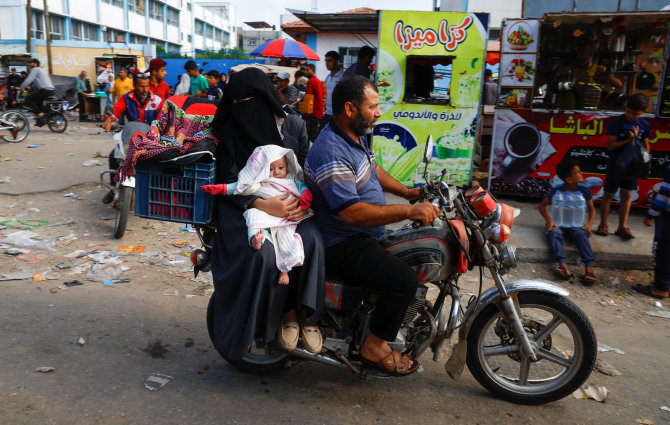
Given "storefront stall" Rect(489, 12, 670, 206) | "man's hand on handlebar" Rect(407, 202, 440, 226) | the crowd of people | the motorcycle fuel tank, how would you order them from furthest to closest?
"storefront stall" Rect(489, 12, 670, 206)
the motorcycle fuel tank
the crowd of people
"man's hand on handlebar" Rect(407, 202, 440, 226)

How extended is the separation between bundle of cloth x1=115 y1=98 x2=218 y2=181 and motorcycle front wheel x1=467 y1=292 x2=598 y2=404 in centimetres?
190

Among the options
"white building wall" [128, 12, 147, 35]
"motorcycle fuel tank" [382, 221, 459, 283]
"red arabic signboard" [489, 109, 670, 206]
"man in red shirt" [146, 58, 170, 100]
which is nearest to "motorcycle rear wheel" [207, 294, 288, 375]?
"motorcycle fuel tank" [382, 221, 459, 283]

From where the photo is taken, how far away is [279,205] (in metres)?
2.69

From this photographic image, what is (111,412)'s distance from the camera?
273 centimetres

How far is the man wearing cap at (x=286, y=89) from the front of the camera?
937cm

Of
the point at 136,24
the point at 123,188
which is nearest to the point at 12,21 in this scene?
the point at 136,24

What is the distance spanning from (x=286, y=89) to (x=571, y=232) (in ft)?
20.0

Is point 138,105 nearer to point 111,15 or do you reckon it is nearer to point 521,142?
point 521,142

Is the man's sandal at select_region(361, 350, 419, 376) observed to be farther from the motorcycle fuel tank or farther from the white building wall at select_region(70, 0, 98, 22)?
the white building wall at select_region(70, 0, 98, 22)

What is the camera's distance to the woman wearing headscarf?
8.78 feet

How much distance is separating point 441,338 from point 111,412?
6.18 ft

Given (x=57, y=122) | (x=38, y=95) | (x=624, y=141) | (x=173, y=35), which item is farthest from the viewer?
(x=173, y=35)

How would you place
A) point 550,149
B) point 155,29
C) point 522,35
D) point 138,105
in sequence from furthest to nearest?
point 155,29 → point 550,149 → point 522,35 → point 138,105

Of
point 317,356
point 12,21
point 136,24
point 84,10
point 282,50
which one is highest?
point 136,24
